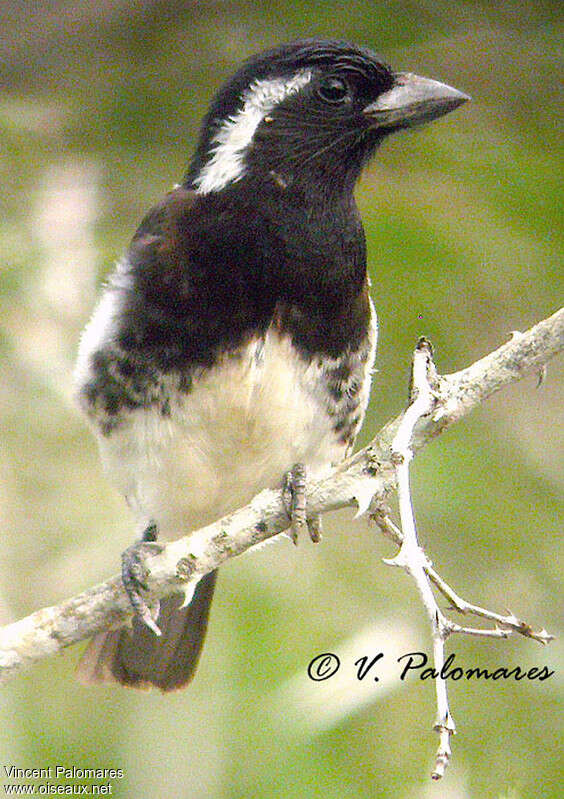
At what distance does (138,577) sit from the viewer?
2.08 m

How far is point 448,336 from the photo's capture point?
2.84 m

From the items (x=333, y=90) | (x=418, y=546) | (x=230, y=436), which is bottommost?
(x=418, y=546)

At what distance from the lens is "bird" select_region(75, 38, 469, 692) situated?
85.7 inches

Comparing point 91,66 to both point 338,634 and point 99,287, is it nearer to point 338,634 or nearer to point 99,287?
point 99,287

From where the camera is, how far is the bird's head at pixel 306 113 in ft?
7.38

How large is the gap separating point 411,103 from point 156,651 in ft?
3.76

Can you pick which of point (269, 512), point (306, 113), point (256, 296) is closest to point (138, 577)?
point (269, 512)

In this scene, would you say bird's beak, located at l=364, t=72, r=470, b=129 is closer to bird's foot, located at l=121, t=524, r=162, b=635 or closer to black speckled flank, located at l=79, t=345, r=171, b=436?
black speckled flank, located at l=79, t=345, r=171, b=436

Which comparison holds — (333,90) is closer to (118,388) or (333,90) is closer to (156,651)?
(118,388)

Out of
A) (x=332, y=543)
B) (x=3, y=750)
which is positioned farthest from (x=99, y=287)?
(x=3, y=750)

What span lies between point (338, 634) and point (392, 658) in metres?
0.12

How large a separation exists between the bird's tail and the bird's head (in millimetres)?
840

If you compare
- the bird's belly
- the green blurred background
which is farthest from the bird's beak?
the green blurred background

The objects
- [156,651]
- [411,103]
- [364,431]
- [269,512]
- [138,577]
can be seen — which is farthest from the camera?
[364,431]
